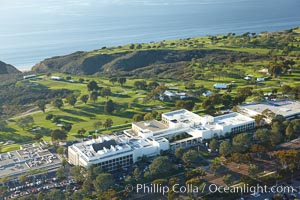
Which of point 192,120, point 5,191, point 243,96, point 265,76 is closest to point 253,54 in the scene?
point 265,76

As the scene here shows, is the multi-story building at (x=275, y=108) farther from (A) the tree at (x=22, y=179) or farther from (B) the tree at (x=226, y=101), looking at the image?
(A) the tree at (x=22, y=179)

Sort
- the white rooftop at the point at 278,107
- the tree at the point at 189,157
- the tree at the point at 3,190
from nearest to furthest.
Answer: the tree at the point at 3,190, the tree at the point at 189,157, the white rooftop at the point at 278,107

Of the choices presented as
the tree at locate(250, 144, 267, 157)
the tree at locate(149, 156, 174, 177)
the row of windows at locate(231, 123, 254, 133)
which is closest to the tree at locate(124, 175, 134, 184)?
the tree at locate(149, 156, 174, 177)

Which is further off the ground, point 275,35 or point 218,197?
point 275,35

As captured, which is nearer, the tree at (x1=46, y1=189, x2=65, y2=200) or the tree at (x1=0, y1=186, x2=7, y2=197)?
the tree at (x1=46, y1=189, x2=65, y2=200)

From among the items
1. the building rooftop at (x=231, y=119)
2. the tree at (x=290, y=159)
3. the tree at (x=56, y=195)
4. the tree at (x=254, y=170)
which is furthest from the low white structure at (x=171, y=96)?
the tree at (x=56, y=195)

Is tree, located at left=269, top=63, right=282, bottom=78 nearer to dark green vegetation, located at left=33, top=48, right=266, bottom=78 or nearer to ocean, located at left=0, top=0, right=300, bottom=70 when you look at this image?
dark green vegetation, located at left=33, top=48, right=266, bottom=78

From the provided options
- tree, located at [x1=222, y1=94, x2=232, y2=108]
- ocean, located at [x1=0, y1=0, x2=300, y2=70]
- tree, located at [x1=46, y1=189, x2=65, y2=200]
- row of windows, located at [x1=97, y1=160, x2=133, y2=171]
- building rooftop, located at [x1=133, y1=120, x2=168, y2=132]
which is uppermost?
ocean, located at [x1=0, y1=0, x2=300, y2=70]

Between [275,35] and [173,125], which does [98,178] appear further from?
[275,35]
